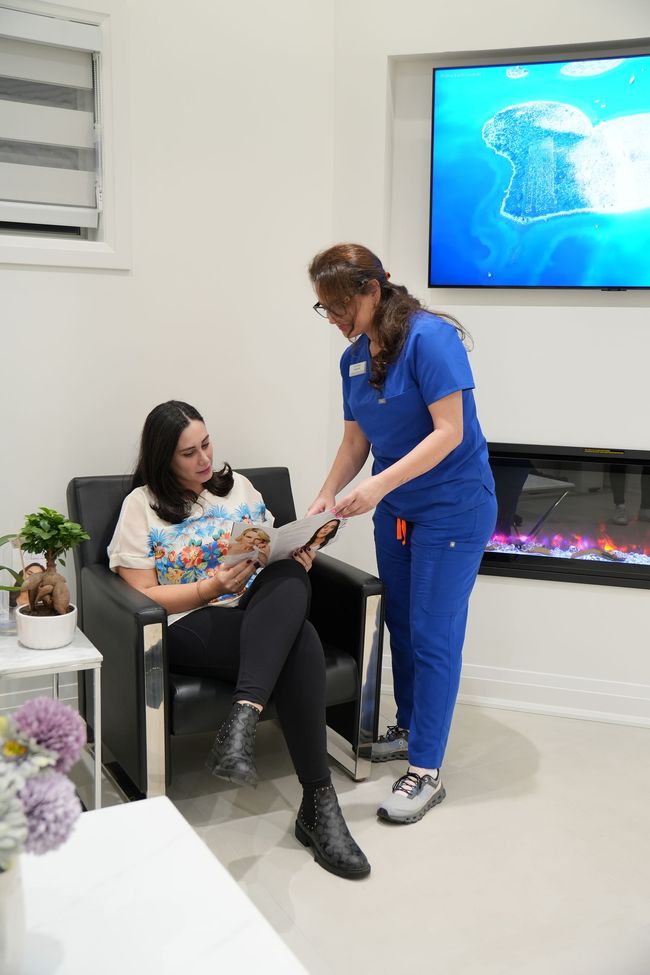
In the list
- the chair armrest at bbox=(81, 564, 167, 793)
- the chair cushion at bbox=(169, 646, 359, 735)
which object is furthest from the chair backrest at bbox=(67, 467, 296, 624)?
the chair cushion at bbox=(169, 646, 359, 735)

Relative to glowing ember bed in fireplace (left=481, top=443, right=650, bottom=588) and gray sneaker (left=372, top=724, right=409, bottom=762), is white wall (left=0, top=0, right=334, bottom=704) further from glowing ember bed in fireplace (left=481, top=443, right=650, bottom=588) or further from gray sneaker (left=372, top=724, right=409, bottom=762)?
gray sneaker (left=372, top=724, right=409, bottom=762)

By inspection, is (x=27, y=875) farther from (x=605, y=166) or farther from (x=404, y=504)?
(x=605, y=166)

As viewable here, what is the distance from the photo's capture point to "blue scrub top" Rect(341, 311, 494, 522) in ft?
7.42

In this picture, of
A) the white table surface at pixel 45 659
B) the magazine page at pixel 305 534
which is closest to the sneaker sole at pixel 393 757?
the magazine page at pixel 305 534

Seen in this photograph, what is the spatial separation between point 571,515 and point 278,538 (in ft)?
4.41

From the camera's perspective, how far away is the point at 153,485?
2.48 m

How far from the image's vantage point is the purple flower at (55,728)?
3.36 feet

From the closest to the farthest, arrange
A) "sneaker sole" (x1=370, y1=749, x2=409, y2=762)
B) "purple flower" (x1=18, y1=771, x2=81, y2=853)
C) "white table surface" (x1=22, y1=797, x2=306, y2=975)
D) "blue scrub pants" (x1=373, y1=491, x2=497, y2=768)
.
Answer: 1. "purple flower" (x1=18, y1=771, x2=81, y2=853)
2. "white table surface" (x1=22, y1=797, x2=306, y2=975)
3. "blue scrub pants" (x1=373, y1=491, x2=497, y2=768)
4. "sneaker sole" (x1=370, y1=749, x2=409, y2=762)

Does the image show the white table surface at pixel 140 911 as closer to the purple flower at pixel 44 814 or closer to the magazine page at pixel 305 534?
the purple flower at pixel 44 814

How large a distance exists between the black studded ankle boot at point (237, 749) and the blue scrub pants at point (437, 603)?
56 cm

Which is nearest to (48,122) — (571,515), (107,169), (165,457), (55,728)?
(107,169)

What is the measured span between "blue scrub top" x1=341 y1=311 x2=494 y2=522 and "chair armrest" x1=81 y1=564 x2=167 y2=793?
736mm

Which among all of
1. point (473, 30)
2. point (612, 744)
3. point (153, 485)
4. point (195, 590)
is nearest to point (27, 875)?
point (195, 590)

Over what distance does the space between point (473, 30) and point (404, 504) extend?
1.63 m
